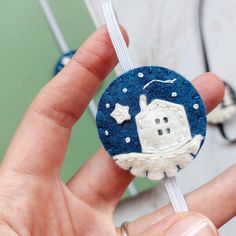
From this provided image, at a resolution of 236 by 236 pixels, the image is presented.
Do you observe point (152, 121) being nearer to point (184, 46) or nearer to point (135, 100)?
point (135, 100)

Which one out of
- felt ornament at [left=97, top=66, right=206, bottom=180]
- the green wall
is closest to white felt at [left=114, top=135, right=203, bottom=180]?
felt ornament at [left=97, top=66, right=206, bottom=180]

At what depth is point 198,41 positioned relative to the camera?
0.71 metres

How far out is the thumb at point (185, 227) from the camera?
1.27 feet

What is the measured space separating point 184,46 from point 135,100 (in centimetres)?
31

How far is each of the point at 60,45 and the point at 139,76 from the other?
28 centimetres

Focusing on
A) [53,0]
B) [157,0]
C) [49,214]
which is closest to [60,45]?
[53,0]

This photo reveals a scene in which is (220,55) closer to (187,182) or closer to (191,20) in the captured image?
(191,20)

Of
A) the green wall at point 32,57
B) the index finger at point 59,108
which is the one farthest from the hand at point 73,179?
the green wall at point 32,57

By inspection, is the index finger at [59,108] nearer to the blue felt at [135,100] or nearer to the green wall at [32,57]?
the blue felt at [135,100]

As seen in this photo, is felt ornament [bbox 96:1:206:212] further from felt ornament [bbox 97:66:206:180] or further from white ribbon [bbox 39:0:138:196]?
white ribbon [bbox 39:0:138:196]

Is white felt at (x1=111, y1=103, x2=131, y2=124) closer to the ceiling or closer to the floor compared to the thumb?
closer to the ceiling

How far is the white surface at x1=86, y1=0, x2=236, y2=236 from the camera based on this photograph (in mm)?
700

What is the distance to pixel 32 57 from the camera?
68cm

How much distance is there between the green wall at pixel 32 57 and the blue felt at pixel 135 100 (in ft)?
0.82
